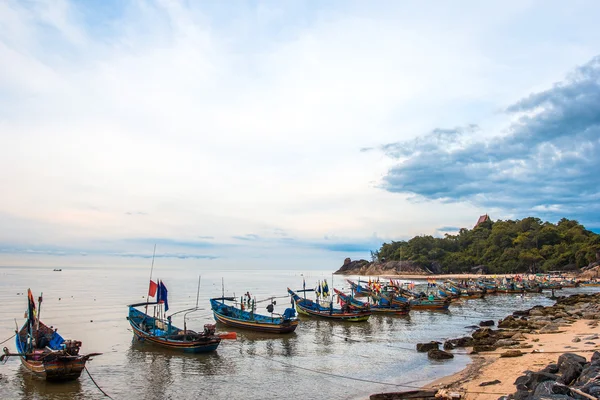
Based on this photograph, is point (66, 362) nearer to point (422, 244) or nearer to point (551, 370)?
point (551, 370)

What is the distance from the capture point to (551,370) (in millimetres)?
13609

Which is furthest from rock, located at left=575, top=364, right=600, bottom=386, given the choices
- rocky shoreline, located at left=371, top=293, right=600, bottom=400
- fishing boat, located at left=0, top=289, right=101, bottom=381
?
fishing boat, located at left=0, top=289, right=101, bottom=381

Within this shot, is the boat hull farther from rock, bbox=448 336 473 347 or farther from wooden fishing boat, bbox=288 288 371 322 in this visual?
rock, bbox=448 336 473 347

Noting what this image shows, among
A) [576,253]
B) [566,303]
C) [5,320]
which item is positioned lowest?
[5,320]

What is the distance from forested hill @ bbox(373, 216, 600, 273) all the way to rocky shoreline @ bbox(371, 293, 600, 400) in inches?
3301

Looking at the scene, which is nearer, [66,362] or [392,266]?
[66,362]

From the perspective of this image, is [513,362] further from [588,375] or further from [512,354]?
[588,375]

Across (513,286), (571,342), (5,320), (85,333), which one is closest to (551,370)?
(571,342)

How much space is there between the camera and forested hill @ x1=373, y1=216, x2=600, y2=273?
10738cm

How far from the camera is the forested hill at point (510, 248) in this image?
107 metres

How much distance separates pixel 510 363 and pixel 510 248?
115 meters

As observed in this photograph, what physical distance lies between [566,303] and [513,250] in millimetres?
78583

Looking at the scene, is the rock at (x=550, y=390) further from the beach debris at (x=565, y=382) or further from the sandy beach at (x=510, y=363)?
the sandy beach at (x=510, y=363)

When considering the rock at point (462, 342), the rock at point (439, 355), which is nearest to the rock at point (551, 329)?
the rock at point (462, 342)
